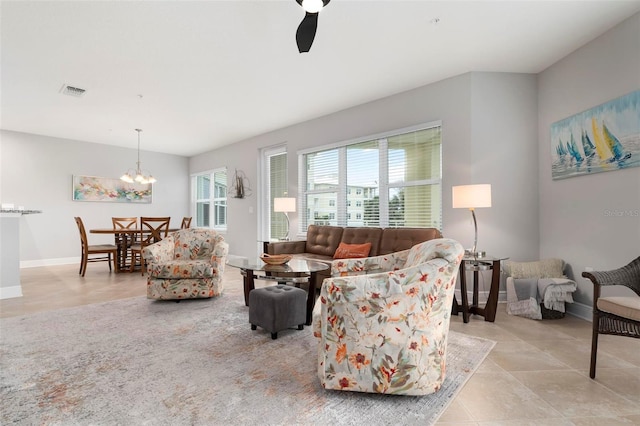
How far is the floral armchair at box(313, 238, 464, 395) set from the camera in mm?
1705

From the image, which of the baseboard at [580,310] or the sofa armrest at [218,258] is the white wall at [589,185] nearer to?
the baseboard at [580,310]

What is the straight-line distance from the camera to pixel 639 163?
271cm

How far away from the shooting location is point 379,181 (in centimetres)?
468

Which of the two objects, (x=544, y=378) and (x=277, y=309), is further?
(x=277, y=309)

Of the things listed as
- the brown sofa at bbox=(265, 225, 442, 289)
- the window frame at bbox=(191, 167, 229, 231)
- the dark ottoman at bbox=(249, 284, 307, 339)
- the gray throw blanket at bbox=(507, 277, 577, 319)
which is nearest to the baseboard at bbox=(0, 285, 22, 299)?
the brown sofa at bbox=(265, 225, 442, 289)

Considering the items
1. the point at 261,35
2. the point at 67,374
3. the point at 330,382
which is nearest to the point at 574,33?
the point at 261,35

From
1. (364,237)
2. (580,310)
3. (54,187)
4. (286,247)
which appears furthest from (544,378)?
(54,187)

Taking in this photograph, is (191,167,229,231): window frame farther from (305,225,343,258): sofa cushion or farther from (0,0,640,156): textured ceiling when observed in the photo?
(305,225,343,258): sofa cushion

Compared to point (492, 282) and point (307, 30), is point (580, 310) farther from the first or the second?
point (307, 30)

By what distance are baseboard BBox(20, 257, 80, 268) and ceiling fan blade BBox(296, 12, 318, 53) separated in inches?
286

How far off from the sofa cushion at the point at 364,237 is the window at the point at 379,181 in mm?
421

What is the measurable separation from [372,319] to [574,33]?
3.31 metres

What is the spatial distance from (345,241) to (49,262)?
633 centimetres

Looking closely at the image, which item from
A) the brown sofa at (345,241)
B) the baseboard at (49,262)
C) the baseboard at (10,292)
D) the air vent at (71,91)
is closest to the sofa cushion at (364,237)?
the brown sofa at (345,241)
